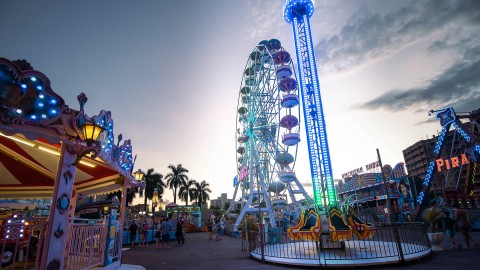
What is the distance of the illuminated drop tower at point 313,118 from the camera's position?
15.3m

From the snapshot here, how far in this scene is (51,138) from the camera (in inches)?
205

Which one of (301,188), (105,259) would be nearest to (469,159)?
(301,188)

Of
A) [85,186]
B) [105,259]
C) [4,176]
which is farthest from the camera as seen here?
[85,186]

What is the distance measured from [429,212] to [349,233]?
4947 millimetres

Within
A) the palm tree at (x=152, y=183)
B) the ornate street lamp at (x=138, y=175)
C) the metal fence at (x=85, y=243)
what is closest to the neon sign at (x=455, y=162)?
the ornate street lamp at (x=138, y=175)

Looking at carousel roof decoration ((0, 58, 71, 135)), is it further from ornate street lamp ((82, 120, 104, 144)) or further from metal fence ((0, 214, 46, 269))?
metal fence ((0, 214, 46, 269))

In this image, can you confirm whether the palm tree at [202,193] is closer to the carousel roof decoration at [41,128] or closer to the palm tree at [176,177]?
the palm tree at [176,177]

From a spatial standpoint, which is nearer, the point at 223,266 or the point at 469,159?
the point at 223,266

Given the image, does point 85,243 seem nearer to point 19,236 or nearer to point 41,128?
point 19,236

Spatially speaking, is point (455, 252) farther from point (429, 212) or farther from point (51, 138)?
point (51, 138)

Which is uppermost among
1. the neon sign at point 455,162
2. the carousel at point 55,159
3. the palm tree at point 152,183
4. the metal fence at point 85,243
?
the palm tree at point 152,183

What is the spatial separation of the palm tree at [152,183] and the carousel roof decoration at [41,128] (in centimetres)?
4097

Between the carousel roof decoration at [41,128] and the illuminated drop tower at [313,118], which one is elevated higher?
the illuminated drop tower at [313,118]

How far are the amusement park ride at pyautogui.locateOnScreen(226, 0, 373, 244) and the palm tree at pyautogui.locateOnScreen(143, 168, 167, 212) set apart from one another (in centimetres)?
2276
